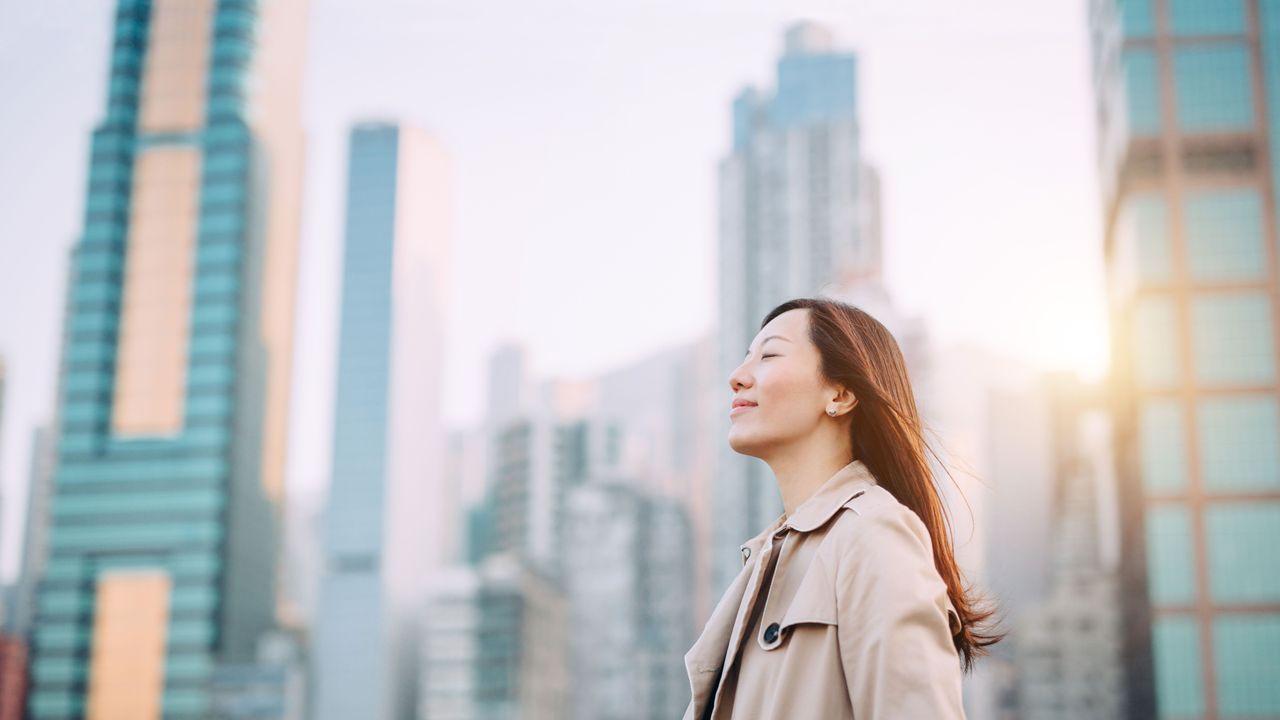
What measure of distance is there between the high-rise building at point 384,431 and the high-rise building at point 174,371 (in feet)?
81.9

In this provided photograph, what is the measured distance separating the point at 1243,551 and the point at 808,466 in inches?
2381

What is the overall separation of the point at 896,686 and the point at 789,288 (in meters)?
113

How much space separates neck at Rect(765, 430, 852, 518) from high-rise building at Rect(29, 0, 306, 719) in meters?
91.3

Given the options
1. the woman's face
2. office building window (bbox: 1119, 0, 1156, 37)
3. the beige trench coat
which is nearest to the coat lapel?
the beige trench coat

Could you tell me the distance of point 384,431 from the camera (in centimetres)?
13512

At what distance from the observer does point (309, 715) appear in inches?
5020

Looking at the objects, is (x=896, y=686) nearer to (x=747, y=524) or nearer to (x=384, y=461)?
(x=747, y=524)

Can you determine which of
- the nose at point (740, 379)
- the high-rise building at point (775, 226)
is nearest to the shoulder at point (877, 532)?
the nose at point (740, 379)

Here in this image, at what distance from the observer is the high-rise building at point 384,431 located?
12556 centimetres

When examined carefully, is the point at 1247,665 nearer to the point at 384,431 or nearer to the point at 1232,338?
the point at 1232,338

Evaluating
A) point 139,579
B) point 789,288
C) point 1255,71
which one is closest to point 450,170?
point 789,288

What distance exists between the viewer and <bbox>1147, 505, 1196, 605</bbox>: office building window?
5762cm

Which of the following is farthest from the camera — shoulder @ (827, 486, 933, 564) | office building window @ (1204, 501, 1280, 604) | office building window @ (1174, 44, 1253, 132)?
office building window @ (1174, 44, 1253, 132)

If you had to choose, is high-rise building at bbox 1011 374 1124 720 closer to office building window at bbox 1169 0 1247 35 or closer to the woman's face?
office building window at bbox 1169 0 1247 35
